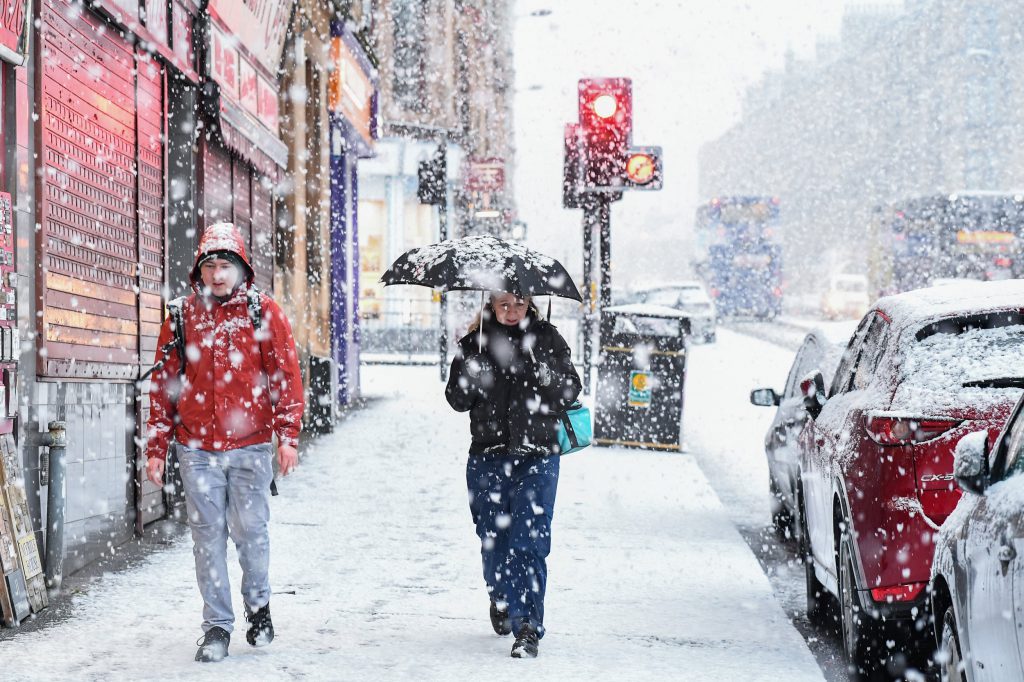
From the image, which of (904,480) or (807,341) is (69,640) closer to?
(904,480)

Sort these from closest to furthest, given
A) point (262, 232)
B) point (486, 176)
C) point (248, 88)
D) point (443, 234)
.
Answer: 1. point (248, 88)
2. point (262, 232)
3. point (443, 234)
4. point (486, 176)

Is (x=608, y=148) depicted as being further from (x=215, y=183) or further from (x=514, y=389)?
(x=514, y=389)

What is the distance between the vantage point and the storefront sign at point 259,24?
11227mm

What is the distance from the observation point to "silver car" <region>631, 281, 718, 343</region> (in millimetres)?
37500

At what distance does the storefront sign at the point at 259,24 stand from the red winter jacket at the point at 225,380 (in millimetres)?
5709

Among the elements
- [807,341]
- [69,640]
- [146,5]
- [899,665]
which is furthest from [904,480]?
[146,5]

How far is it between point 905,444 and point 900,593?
0.54m

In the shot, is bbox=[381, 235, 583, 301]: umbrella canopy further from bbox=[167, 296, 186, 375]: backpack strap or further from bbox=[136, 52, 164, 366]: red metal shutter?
bbox=[136, 52, 164, 366]: red metal shutter

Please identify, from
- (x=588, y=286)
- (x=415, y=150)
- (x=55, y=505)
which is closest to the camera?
(x=55, y=505)

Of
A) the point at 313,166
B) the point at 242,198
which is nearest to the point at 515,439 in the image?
the point at 242,198

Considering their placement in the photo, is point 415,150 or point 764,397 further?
point 415,150

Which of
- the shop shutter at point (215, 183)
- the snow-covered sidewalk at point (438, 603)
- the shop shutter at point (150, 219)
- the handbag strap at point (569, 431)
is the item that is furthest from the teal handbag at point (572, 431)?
the shop shutter at point (215, 183)

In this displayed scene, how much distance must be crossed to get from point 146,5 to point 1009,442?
665 centimetres

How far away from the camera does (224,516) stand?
221 inches
